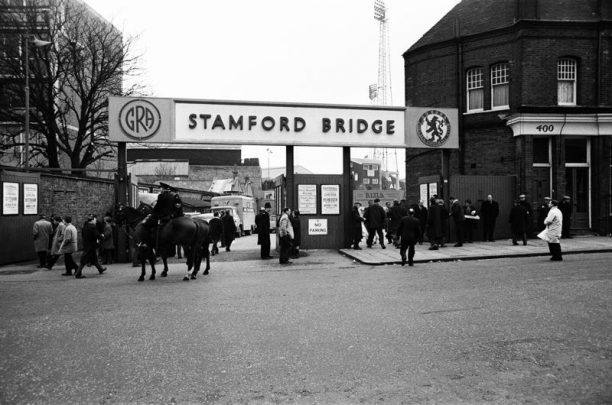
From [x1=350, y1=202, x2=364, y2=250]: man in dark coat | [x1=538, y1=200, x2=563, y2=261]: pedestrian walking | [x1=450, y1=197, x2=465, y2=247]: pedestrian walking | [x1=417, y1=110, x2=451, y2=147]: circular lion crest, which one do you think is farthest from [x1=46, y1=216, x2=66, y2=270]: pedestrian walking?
[x1=538, y1=200, x2=563, y2=261]: pedestrian walking

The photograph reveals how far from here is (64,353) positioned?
20.8ft

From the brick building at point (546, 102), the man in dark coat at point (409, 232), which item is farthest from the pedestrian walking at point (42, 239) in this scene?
the brick building at point (546, 102)

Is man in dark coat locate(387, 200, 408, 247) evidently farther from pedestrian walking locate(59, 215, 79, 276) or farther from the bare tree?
the bare tree

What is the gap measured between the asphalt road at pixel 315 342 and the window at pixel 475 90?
15.6m

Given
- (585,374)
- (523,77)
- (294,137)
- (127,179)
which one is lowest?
(585,374)

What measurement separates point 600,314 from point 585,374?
2980mm

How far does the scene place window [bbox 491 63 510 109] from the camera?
25.0 metres

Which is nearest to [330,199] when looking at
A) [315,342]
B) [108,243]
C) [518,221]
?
[518,221]

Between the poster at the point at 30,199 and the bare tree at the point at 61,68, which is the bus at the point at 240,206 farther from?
Answer: the poster at the point at 30,199

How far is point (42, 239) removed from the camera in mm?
17297

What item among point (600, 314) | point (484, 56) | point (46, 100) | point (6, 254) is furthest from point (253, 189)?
point (600, 314)

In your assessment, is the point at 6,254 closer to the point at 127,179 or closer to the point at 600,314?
the point at 127,179

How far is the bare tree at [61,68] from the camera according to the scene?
3206 centimetres

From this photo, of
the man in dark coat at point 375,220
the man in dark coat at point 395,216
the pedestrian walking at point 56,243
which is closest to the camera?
the pedestrian walking at point 56,243
